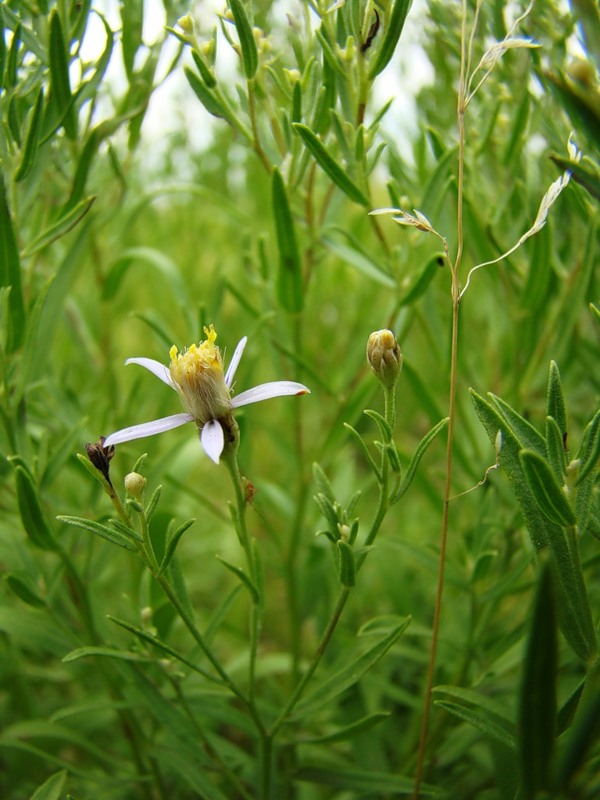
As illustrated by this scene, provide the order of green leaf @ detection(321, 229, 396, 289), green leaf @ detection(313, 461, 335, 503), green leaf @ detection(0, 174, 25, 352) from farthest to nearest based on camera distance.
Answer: green leaf @ detection(321, 229, 396, 289)
green leaf @ detection(0, 174, 25, 352)
green leaf @ detection(313, 461, 335, 503)

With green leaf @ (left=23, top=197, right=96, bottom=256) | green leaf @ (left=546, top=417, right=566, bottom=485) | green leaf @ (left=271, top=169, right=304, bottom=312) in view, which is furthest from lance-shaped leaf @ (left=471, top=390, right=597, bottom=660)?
green leaf @ (left=23, top=197, right=96, bottom=256)

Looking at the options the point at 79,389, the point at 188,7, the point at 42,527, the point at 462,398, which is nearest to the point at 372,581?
the point at 462,398

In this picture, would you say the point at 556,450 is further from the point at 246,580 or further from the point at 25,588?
the point at 25,588

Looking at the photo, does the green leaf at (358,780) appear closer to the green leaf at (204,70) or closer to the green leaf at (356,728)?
the green leaf at (356,728)

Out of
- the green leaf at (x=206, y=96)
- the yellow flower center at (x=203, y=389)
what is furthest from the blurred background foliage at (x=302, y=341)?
the yellow flower center at (x=203, y=389)

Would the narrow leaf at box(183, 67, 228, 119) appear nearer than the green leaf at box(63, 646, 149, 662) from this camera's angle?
No

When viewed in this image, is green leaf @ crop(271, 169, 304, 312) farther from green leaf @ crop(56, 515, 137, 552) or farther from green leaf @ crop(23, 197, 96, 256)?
green leaf @ crop(56, 515, 137, 552)

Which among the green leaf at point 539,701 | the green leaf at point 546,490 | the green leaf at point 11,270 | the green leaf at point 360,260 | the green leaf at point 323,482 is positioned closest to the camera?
the green leaf at point 539,701
